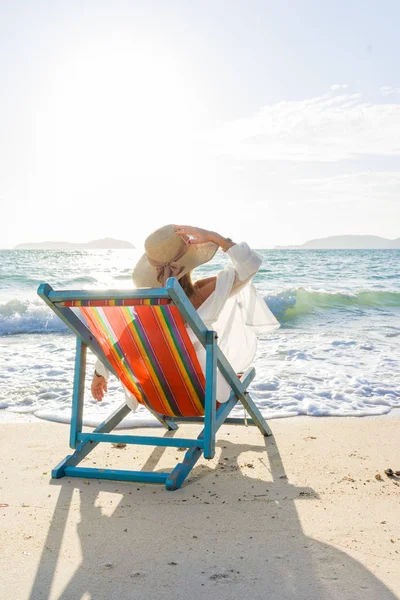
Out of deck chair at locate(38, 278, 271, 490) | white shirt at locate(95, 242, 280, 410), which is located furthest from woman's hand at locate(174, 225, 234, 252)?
deck chair at locate(38, 278, 271, 490)

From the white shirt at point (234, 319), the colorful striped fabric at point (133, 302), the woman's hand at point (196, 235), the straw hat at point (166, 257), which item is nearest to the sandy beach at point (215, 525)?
the white shirt at point (234, 319)

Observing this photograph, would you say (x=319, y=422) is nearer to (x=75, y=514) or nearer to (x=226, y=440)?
(x=226, y=440)

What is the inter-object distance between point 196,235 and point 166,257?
0.21m

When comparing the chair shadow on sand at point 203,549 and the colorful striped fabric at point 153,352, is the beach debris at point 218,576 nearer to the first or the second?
the chair shadow on sand at point 203,549

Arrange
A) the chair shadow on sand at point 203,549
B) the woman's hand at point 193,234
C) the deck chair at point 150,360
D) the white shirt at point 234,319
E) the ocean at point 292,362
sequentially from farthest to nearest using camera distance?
the ocean at point 292,362
the white shirt at point 234,319
the woman's hand at point 193,234
the deck chair at point 150,360
the chair shadow on sand at point 203,549

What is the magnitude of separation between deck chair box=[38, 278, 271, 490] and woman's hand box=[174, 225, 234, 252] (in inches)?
17.6

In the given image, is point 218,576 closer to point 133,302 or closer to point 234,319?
point 133,302

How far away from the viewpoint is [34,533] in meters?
2.58

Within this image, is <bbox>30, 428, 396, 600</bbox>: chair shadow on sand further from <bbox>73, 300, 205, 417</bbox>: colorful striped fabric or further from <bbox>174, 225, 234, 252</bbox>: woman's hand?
<bbox>174, 225, 234, 252</bbox>: woman's hand

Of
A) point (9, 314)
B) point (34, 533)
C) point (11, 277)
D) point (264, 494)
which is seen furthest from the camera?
point (11, 277)

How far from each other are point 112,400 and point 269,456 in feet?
6.58

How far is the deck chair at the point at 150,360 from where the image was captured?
287 centimetres

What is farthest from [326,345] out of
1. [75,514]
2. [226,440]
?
[75,514]

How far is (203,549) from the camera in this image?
2.41m
